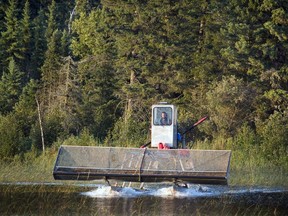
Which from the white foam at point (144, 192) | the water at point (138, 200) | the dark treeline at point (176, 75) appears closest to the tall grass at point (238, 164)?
the water at point (138, 200)

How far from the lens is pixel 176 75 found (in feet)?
149

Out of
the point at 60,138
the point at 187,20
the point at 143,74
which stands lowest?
the point at 60,138

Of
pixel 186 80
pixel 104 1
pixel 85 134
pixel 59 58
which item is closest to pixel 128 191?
pixel 85 134

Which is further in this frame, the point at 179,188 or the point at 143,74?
the point at 143,74

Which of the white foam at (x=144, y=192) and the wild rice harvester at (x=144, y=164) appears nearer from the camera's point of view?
the wild rice harvester at (x=144, y=164)

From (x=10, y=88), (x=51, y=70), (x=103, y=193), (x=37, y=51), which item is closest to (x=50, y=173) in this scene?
(x=103, y=193)

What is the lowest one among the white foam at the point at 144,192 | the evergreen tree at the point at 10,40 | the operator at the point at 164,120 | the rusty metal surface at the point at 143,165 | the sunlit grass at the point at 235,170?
the sunlit grass at the point at 235,170

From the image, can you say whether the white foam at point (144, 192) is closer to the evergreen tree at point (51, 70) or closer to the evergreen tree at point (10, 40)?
the evergreen tree at point (51, 70)

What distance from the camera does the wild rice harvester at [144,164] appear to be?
2138 centimetres

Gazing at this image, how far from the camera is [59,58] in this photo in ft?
190

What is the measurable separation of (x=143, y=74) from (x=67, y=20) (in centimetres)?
2968

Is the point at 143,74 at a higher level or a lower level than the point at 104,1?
lower

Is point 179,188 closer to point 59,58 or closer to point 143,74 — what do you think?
point 143,74

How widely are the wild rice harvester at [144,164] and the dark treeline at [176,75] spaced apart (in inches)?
572
